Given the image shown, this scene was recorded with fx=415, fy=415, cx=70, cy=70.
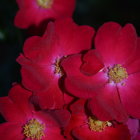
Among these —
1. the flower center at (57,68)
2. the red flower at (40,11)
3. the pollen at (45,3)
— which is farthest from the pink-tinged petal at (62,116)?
the pollen at (45,3)

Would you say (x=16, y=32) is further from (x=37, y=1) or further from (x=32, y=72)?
(x=32, y=72)

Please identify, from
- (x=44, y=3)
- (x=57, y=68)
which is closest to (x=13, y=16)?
(x=44, y=3)

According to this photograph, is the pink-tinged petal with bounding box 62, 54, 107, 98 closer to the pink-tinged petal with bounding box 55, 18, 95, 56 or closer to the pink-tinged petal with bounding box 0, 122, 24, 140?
the pink-tinged petal with bounding box 55, 18, 95, 56

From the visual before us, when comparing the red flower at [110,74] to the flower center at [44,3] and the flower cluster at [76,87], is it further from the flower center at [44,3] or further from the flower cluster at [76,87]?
the flower center at [44,3]

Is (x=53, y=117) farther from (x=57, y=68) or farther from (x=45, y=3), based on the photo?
(x=45, y=3)

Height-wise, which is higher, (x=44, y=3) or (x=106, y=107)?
(x=44, y=3)

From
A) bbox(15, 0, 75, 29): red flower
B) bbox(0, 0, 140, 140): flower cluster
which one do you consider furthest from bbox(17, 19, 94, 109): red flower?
bbox(15, 0, 75, 29): red flower
